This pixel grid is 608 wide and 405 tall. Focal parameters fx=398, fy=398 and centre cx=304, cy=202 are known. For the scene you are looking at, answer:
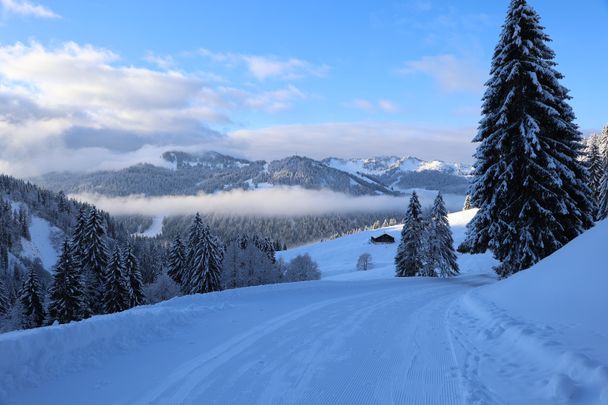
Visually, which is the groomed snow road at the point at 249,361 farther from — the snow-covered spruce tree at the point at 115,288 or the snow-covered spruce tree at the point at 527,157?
the snow-covered spruce tree at the point at 115,288

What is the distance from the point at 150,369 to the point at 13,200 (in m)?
195

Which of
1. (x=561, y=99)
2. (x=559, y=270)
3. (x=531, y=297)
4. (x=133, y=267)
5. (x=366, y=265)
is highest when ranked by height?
(x=561, y=99)

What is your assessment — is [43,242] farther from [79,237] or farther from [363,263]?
[79,237]

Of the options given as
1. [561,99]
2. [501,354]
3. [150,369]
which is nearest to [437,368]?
[501,354]

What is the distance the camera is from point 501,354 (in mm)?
6938

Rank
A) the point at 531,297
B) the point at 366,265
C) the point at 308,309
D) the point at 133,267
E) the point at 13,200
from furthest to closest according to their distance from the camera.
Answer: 1. the point at 13,200
2. the point at 366,265
3. the point at 133,267
4. the point at 308,309
5. the point at 531,297

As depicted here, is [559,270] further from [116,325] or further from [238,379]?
[116,325]

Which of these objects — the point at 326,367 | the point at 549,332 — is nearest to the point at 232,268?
the point at 326,367

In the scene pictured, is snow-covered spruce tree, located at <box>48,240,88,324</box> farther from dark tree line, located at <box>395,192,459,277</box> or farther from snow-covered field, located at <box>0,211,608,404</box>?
dark tree line, located at <box>395,192,459,277</box>

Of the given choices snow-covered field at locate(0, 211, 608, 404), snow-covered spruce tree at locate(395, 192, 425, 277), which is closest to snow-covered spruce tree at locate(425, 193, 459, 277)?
snow-covered spruce tree at locate(395, 192, 425, 277)

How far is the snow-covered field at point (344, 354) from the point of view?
17.9 ft

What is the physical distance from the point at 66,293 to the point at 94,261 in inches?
246

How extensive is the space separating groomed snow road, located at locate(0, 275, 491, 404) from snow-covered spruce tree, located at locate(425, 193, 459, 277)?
30.5 meters

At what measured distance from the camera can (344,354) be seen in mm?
7352
